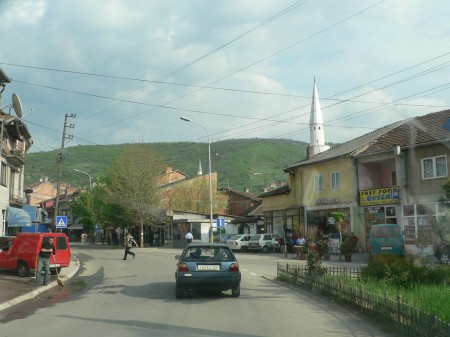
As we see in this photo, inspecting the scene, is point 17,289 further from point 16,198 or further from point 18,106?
point 16,198

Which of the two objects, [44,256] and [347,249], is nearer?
[44,256]

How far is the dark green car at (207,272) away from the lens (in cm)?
1261

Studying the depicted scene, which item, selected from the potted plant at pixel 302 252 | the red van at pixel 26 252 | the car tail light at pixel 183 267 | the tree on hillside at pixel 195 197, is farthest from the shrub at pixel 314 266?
the tree on hillside at pixel 195 197

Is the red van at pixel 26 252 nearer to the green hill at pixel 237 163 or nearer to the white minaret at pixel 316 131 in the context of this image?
the white minaret at pixel 316 131

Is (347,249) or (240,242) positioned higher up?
(240,242)

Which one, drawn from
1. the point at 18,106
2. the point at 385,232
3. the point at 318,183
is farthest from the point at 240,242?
the point at 18,106

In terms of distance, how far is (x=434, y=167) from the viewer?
1164 inches

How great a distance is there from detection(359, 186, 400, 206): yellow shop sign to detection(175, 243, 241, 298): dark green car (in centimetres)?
2155

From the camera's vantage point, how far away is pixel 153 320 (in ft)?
31.5

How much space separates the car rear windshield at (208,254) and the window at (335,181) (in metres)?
25.7

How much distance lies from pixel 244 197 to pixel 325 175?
35245mm

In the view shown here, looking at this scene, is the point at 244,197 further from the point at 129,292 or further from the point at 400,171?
the point at 129,292

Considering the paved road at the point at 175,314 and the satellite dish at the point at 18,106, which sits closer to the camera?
the paved road at the point at 175,314

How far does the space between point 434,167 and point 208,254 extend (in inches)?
826
